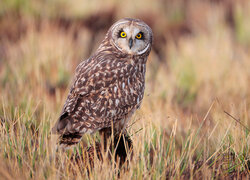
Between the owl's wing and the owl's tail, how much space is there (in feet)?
0.32

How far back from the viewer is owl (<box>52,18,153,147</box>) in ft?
10.6

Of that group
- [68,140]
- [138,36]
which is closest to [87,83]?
[68,140]

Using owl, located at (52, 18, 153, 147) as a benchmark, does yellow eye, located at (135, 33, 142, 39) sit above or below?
above

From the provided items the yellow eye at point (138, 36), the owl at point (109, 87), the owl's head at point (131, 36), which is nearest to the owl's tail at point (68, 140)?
the owl at point (109, 87)

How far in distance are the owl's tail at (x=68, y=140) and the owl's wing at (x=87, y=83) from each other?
0.10m

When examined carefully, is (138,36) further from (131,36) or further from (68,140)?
(68,140)

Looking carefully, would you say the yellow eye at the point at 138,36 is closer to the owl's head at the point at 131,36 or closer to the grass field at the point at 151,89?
the owl's head at the point at 131,36

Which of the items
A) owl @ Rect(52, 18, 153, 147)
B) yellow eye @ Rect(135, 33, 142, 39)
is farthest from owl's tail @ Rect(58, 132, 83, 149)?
yellow eye @ Rect(135, 33, 142, 39)

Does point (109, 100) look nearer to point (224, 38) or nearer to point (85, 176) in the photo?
point (85, 176)

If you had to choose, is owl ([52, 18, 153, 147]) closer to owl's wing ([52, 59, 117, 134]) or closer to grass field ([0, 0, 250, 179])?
owl's wing ([52, 59, 117, 134])

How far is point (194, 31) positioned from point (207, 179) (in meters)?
6.74

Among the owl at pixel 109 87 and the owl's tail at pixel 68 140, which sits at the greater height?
the owl at pixel 109 87

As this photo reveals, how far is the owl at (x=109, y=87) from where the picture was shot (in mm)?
3227

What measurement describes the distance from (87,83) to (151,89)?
8.25ft
